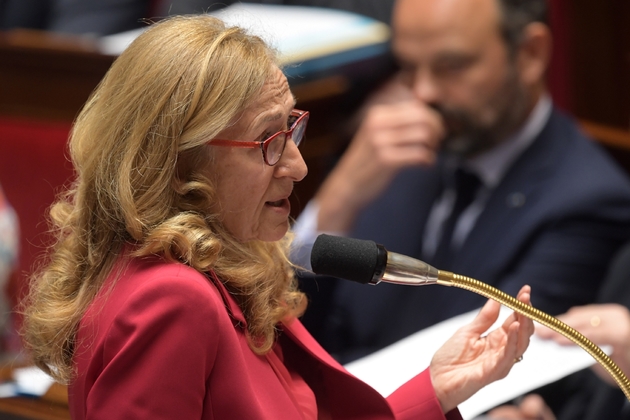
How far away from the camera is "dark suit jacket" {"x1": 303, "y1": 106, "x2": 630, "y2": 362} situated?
6.01 ft

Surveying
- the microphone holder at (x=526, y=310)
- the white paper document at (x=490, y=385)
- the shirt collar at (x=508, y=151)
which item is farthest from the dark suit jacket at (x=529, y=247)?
the microphone holder at (x=526, y=310)

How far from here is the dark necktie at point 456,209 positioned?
6.32 feet

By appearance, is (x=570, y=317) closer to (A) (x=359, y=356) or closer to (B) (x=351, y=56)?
(A) (x=359, y=356)

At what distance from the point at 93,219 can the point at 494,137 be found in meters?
1.25

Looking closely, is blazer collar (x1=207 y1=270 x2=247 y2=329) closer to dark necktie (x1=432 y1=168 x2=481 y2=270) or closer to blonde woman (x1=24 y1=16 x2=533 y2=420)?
blonde woman (x1=24 y1=16 x2=533 y2=420)

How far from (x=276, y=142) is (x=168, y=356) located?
239 millimetres

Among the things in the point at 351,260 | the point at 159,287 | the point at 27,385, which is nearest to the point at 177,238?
the point at 159,287

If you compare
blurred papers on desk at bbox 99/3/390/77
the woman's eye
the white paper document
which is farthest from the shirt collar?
the woman's eye

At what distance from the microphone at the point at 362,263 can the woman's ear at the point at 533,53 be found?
A: 1.25m

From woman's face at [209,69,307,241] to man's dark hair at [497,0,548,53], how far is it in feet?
3.95

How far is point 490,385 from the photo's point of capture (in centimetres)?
134

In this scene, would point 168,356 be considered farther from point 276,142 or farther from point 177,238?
point 276,142

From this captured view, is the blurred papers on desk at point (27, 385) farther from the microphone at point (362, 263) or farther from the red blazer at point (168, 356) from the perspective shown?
the microphone at point (362, 263)

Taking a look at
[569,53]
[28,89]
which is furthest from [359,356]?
[569,53]
